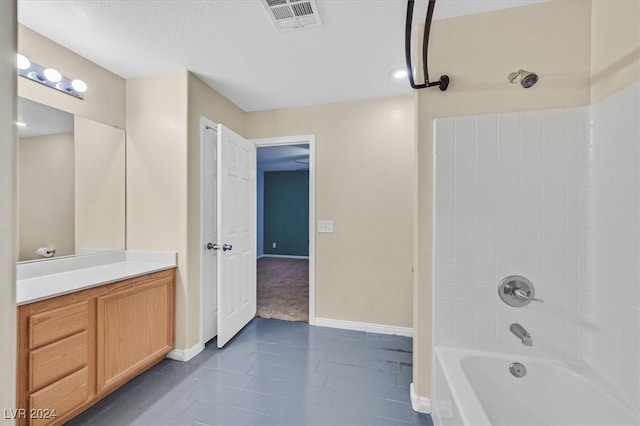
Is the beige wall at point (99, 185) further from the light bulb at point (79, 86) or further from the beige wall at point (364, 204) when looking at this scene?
the beige wall at point (364, 204)

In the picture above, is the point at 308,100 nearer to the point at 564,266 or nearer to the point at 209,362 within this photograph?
the point at 564,266

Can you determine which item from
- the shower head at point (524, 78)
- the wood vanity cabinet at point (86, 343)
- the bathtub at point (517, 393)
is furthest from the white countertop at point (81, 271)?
the shower head at point (524, 78)

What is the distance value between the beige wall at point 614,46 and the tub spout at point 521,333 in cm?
119

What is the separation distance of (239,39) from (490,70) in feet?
5.07

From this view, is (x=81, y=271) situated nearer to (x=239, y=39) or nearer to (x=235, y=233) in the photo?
(x=235, y=233)

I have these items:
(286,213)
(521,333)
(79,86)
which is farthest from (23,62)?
(286,213)

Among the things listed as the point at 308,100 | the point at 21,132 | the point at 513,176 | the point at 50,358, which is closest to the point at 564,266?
the point at 513,176

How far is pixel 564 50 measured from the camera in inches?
52.6

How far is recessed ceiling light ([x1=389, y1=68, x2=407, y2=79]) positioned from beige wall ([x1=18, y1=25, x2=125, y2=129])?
2.28 meters

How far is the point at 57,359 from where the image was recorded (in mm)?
1332

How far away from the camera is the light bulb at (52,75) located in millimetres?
1675

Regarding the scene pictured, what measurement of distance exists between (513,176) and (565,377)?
100 cm

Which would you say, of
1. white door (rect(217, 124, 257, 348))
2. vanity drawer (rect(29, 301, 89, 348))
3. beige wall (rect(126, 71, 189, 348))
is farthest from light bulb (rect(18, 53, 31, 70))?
vanity drawer (rect(29, 301, 89, 348))

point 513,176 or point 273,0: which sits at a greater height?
point 273,0
